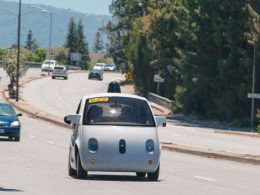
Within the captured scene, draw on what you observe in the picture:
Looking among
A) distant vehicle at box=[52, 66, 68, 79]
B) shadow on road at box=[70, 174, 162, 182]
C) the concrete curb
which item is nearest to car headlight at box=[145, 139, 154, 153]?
shadow on road at box=[70, 174, 162, 182]

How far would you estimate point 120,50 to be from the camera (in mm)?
132250

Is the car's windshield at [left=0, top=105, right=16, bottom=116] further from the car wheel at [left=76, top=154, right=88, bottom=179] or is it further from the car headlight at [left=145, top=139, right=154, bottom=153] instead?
the car headlight at [left=145, top=139, right=154, bottom=153]

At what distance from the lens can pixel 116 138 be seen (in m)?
19.4

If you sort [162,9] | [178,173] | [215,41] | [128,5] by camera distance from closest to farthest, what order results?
[178,173] → [215,41] → [162,9] → [128,5]

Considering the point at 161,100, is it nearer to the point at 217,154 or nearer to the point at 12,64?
the point at 12,64

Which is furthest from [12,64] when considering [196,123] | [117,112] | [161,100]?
[117,112]

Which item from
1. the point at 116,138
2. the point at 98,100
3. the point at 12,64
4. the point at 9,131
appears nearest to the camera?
the point at 116,138

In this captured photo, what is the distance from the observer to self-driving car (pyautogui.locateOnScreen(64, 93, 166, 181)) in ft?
63.8

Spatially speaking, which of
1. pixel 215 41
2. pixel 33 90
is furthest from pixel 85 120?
pixel 33 90

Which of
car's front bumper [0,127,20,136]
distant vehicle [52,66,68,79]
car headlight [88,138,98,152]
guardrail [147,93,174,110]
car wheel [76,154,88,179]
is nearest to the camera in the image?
car headlight [88,138,98,152]

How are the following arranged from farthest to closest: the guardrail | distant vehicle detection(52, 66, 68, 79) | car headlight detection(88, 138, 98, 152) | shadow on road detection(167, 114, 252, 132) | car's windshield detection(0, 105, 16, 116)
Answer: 1. distant vehicle detection(52, 66, 68, 79)
2. the guardrail
3. shadow on road detection(167, 114, 252, 132)
4. car's windshield detection(0, 105, 16, 116)
5. car headlight detection(88, 138, 98, 152)

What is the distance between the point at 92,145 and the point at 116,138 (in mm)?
478

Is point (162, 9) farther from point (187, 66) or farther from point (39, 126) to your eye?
point (39, 126)

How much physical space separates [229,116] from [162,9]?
14479mm
